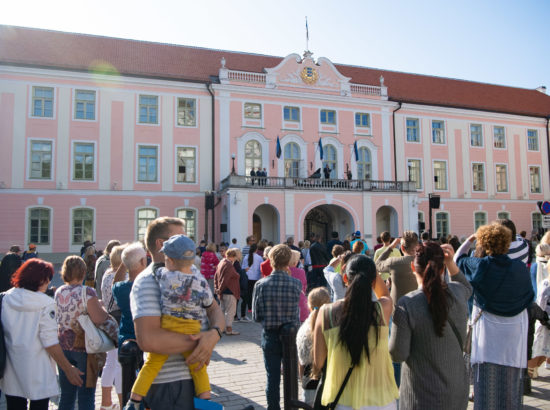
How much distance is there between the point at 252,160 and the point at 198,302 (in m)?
22.7

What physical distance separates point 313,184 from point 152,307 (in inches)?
Answer: 832

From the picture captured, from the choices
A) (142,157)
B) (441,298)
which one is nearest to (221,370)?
(441,298)

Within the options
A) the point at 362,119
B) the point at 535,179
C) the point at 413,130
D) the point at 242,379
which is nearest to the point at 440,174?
the point at 413,130

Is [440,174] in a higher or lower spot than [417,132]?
lower

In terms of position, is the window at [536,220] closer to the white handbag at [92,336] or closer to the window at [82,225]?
the window at [82,225]

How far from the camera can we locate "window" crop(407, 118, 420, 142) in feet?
95.0

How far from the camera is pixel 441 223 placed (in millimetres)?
29281

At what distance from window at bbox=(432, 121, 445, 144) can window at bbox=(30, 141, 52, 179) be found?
23.3 m

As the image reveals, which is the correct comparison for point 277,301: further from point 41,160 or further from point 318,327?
point 41,160

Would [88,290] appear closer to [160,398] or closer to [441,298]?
[160,398]

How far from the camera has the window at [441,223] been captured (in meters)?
29.1

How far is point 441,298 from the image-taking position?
9.87 feet

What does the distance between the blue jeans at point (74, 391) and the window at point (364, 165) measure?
79.7 ft

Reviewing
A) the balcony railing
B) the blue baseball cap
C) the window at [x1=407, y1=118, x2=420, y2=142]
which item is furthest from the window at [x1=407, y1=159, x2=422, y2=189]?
the blue baseball cap
